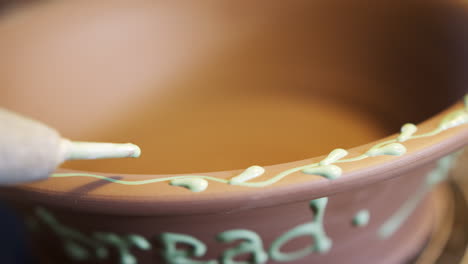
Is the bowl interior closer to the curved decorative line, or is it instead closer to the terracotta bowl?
the terracotta bowl

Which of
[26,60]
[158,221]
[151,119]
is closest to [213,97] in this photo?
[151,119]

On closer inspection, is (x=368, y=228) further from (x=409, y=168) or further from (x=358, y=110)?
(x=358, y=110)

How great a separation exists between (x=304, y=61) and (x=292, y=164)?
12.8 inches

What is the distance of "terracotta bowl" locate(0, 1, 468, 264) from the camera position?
0.25 meters

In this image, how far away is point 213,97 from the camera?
0.56 meters

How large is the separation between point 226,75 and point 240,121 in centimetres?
7

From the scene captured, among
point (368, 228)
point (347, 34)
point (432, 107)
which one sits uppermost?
point (347, 34)

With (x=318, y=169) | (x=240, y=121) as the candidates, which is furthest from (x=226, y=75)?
(x=318, y=169)

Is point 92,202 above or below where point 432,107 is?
below

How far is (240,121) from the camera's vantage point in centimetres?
52

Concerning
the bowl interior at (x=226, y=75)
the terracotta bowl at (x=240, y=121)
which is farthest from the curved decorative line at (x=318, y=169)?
the bowl interior at (x=226, y=75)

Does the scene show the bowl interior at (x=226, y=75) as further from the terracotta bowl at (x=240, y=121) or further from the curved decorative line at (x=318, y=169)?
the curved decorative line at (x=318, y=169)

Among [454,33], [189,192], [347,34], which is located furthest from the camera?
[347,34]

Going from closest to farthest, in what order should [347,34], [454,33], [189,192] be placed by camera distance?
[189,192], [454,33], [347,34]
